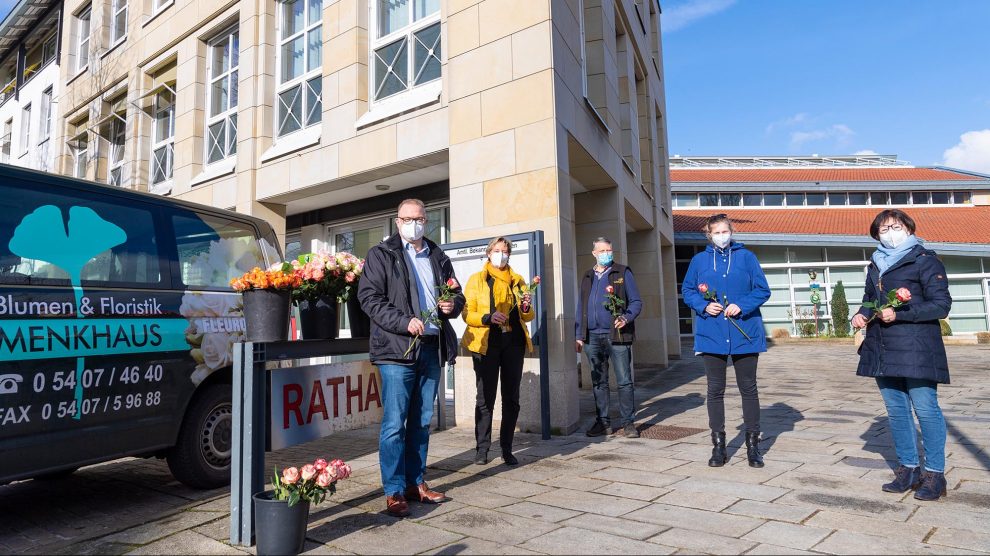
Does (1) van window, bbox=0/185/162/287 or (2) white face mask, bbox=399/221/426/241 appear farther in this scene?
(2) white face mask, bbox=399/221/426/241

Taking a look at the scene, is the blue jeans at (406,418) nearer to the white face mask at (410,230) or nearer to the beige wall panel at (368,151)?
the white face mask at (410,230)

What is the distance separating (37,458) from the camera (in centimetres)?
342

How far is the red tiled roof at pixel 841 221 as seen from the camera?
2397cm

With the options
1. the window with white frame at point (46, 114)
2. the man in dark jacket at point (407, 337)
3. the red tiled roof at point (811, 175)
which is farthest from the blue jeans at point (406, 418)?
the red tiled roof at point (811, 175)

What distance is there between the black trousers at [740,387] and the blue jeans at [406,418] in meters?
2.22

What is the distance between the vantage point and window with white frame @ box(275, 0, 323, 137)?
10.4m

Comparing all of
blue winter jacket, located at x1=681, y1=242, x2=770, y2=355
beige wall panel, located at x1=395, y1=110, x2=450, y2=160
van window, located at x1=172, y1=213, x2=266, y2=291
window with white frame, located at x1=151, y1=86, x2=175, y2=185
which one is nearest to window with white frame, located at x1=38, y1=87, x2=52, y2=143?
window with white frame, located at x1=151, y1=86, x2=175, y2=185

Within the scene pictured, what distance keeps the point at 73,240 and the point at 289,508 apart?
231cm

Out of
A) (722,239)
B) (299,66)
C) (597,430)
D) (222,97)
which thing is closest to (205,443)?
(597,430)

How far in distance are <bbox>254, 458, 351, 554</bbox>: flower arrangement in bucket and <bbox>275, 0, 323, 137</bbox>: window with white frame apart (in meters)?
8.13

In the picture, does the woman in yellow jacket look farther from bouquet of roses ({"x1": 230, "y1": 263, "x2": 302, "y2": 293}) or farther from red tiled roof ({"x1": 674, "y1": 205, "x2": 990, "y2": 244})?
red tiled roof ({"x1": 674, "y1": 205, "x2": 990, "y2": 244})

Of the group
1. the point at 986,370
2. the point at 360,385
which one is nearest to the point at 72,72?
the point at 360,385

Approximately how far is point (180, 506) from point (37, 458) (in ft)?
3.14

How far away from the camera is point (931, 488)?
3771 millimetres
